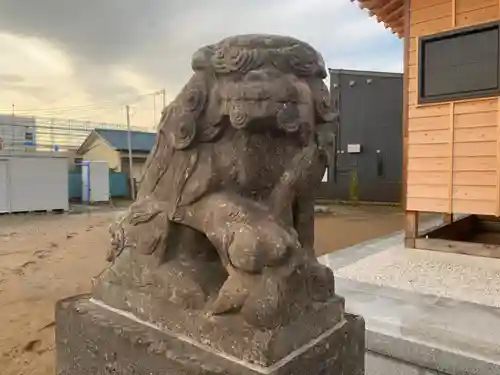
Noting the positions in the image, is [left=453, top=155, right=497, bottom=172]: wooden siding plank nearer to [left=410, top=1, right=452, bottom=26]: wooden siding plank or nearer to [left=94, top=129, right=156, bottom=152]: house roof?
[left=410, top=1, right=452, bottom=26]: wooden siding plank

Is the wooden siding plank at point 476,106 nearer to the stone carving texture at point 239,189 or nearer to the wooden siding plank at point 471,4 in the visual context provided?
the wooden siding plank at point 471,4

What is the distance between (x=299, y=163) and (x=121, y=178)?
15176 millimetres

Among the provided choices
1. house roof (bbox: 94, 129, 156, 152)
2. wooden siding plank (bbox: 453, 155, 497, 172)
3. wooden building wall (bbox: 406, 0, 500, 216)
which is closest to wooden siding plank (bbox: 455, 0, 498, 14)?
wooden building wall (bbox: 406, 0, 500, 216)

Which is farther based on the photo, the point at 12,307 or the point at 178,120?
the point at 12,307

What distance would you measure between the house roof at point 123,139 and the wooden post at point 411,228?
14029 mm

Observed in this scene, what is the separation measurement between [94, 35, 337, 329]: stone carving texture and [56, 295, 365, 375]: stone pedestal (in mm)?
78

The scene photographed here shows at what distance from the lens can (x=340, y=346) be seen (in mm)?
1240

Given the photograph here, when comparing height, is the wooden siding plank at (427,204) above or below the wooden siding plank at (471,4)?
below

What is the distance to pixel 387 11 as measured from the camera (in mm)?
4848

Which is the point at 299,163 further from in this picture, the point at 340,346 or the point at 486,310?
the point at 486,310

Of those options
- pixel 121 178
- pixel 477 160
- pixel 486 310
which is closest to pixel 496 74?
pixel 477 160

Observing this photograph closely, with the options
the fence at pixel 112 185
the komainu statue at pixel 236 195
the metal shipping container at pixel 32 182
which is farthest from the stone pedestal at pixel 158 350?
the fence at pixel 112 185

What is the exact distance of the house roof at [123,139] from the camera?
1750 cm

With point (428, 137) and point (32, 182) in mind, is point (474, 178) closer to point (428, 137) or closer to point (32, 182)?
point (428, 137)
